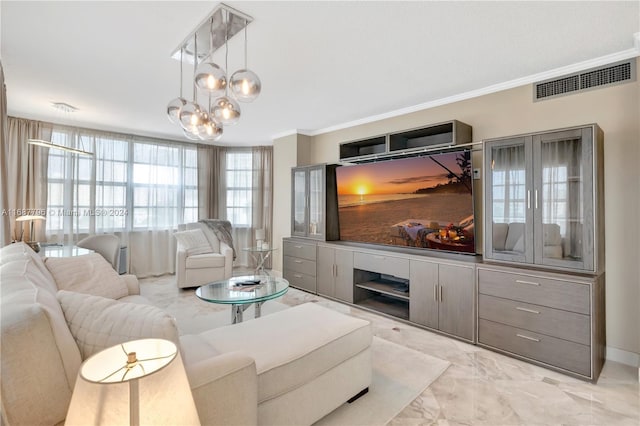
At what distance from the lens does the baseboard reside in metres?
2.50

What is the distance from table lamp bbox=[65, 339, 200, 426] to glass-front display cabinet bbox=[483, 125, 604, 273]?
2803 mm

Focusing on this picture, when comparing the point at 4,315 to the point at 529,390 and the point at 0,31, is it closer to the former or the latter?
the point at 0,31

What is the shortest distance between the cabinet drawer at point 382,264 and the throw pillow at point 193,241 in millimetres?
2526

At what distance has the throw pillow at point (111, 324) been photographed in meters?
1.04

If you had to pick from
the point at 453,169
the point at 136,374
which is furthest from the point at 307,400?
the point at 453,169

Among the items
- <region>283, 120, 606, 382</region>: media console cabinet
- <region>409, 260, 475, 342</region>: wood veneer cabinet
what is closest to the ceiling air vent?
<region>283, 120, 606, 382</region>: media console cabinet

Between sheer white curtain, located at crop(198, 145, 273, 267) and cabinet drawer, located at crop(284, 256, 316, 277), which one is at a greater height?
sheer white curtain, located at crop(198, 145, 273, 267)

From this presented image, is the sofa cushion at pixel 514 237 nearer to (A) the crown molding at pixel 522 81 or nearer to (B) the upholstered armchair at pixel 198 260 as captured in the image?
(A) the crown molding at pixel 522 81

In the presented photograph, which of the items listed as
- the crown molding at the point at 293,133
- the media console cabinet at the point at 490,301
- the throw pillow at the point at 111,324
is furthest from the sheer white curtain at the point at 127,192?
the throw pillow at the point at 111,324

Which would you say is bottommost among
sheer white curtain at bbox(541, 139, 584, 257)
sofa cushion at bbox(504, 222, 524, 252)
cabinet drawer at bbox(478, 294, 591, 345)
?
cabinet drawer at bbox(478, 294, 591, 345)

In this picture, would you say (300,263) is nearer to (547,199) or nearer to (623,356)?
(547,199)

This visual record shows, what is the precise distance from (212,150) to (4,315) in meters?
5.64

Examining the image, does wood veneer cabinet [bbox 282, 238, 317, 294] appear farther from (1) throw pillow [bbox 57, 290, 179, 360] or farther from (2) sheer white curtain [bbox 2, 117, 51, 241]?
(2) sheer white curtain [bbox 2, 117, 51, 241]

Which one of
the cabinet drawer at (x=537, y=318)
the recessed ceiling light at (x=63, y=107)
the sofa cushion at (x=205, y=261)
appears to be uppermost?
the recessed ceiling light at (x=63, y=107)
